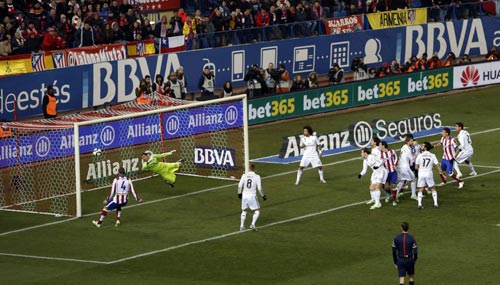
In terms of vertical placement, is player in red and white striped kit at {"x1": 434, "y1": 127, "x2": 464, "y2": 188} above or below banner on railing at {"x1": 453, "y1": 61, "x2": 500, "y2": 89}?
above

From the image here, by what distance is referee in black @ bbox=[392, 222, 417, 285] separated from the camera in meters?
29.6

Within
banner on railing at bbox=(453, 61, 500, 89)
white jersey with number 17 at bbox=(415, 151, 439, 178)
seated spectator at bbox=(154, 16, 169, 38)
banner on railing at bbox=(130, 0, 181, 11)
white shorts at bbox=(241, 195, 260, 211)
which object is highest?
banner on railing at bbox=(130, 0, 181, 11)

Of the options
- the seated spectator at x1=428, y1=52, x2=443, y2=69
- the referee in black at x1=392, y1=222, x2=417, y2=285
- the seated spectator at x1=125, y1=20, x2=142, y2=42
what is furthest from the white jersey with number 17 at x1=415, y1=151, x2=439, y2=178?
the seated spectator at x1=428, y1=52, x2=443, y2=69

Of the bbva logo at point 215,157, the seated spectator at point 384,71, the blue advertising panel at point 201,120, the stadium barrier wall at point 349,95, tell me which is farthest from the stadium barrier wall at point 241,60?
the bbva logo at point 215,157

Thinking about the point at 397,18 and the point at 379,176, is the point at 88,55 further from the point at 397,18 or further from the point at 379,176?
the point at 397,18

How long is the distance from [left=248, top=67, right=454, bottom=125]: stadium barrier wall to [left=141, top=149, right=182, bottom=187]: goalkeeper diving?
11.4 metres

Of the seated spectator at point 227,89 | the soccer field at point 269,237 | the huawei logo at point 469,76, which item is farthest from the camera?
the huawei logo at point 469,76

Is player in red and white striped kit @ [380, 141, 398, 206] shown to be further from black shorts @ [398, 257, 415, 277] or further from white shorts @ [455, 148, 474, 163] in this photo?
black shorts @ [398, 257, 415, 277]

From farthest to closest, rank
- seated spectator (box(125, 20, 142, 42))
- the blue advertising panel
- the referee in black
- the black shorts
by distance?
1. seated spectator (box(125, 20, 142, 42))
2. the blue advertising panel
3. the black shorts
4. the referee in black

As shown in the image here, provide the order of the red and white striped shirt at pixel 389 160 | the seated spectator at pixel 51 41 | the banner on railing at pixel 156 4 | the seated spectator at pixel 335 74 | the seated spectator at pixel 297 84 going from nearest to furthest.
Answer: the red and white striped shirt at pixel 389 160 → the seated spectator at pixel 51 41 → the seated spectator at pixel 297 84 → the seated spectator at pixel 335 74 → the banner on railing at pixel 156 4

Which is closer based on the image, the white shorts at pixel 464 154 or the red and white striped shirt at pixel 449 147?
the red and white striped shirt at pixel 449 147

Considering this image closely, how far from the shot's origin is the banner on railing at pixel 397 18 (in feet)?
214

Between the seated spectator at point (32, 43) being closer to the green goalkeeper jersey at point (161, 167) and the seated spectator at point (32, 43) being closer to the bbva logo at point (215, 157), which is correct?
the bbva logo at point (215, 157)

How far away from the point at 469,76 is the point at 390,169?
2428 centimetres
